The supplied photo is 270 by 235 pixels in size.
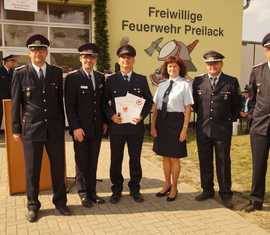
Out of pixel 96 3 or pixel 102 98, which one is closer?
pixel 102 98

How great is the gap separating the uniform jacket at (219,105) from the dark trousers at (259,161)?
0.40 meters

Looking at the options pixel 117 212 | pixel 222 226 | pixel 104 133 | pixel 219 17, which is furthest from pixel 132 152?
pixel 219 17

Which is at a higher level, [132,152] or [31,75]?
[31,75]

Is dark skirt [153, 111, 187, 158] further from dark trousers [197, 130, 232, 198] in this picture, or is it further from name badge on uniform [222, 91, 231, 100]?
name badge on uniform [222, 91, 231, 100]

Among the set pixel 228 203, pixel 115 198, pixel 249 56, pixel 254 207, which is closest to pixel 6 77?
pixel 115 198

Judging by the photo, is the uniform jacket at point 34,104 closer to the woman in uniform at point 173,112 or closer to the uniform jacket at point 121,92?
the uniform jacket at point 121,92

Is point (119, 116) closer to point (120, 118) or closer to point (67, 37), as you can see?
point (120, 118)

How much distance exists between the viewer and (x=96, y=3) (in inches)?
443

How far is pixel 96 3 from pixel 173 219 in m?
8.46

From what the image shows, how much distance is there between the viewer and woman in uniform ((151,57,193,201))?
4.87 m

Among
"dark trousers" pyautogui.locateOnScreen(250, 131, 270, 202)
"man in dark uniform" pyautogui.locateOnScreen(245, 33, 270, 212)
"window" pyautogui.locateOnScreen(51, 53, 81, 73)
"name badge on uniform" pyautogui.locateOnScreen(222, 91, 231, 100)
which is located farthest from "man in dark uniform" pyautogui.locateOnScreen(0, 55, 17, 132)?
"dark trousers" pyautogui.locateOnScreen(250, 131, 270, 202)

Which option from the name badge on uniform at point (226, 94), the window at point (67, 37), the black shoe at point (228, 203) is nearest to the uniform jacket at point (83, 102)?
the name badge on uniform at point (226, 94)

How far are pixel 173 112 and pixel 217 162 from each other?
3.09ft

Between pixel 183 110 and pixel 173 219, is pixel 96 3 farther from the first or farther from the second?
pixel 173 219
